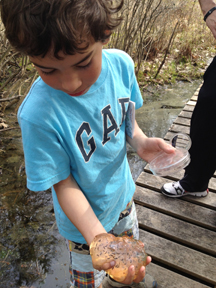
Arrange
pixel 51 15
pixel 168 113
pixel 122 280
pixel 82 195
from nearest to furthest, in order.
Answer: pixel 51 15 < pixel 122 280 < pixel 82 195 < pixel 168 113

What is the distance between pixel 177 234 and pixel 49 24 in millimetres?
2039

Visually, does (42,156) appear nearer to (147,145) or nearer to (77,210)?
(77,210)

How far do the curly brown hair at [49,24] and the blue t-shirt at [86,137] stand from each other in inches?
9.0

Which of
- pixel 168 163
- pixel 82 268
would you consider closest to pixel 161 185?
pixel 168 163

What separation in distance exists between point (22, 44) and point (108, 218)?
997 mm

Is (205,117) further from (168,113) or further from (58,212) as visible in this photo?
(168,113)

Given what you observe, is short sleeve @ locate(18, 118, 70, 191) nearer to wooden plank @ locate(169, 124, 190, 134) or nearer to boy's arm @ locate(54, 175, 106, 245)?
boy's arm @ locate(54, 175, 106, 245)

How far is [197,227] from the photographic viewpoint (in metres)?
2.33

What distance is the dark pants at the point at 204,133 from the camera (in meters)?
2.02

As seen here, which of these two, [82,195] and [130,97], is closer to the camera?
[82,195]

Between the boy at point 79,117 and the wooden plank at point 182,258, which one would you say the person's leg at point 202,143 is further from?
the boy at point 79,117

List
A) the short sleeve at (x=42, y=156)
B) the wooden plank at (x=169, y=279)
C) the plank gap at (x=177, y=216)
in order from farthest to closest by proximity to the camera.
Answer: the plank gap at (x=177, y=216), the wooden plank at (x=169, y=279), the short sleeve at (x=42, y=156)

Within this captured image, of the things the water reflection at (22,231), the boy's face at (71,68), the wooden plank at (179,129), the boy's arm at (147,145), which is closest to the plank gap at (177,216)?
the water reflection at (22,231)

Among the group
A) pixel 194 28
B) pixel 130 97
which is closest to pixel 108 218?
pixel 130 97
